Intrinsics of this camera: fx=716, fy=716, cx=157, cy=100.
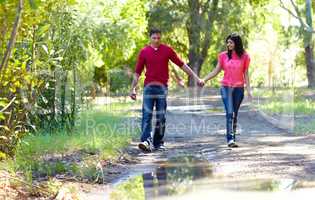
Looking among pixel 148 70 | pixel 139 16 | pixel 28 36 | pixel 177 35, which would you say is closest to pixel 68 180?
pixel 28 36

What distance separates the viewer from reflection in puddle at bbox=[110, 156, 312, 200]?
8273mm

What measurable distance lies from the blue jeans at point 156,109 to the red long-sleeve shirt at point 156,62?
15 cm

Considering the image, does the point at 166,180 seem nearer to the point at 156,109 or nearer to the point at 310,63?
the point at 156,109

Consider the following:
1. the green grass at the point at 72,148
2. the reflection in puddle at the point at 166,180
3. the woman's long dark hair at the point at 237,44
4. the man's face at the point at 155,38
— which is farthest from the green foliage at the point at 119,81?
the reflection in puddle at the point at 166,180

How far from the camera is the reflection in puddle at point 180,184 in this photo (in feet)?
27.1

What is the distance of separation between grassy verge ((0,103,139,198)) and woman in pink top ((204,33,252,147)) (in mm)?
2044

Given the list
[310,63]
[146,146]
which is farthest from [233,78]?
[310,63]

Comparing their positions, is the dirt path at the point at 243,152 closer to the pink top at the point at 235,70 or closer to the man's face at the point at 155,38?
the pink top at the point at 235,70

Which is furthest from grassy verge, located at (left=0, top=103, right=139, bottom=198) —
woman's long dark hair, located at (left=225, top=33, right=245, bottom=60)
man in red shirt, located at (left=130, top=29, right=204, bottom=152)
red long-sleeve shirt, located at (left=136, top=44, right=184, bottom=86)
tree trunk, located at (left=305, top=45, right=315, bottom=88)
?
tree trunk, located at (left=305, top=45, right=315, bottom=88)

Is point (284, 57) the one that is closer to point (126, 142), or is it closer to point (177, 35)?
point (177, 35)

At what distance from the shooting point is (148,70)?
13.1 metres

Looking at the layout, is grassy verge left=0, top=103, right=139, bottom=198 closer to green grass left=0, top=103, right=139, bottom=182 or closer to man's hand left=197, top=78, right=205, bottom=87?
green grass left=0, top=103, right=139, bottom=182

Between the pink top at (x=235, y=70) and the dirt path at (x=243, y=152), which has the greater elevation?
the pink top at (x=235, y=70)

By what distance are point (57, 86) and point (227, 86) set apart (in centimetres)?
352
